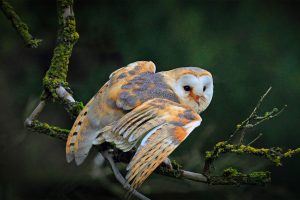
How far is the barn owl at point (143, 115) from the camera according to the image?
6.30 ft

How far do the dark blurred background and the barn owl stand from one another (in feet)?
4.16

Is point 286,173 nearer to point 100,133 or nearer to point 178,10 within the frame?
point 178,10

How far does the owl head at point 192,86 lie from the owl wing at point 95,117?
0.57 feet

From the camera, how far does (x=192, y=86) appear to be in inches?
91.7

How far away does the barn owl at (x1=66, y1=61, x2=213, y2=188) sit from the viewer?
192 centimetres

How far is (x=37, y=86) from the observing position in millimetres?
3998

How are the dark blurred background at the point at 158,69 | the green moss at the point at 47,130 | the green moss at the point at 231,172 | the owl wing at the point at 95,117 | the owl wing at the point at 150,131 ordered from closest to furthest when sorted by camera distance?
1. the owl wing at the point at 150,131
2. the green moss at the point at 231,172
3. the owl wing at the point at 95,117
4. the green moss at the point at 47,130
5. the dark blurred background at the point at 158,69

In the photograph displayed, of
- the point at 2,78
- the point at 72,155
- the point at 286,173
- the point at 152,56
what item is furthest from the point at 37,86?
the point at 72,155

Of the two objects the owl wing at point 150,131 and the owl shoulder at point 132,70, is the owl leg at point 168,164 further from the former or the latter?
the owl shoulder at point 132,70

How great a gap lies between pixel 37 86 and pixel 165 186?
1.05m

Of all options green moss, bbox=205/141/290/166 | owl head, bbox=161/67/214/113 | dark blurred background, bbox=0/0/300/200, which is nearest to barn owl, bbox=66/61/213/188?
owl head, bbox=161/67/214/113

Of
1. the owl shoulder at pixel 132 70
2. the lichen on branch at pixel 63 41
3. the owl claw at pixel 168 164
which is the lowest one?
→ the owl claw at pixel 168 164

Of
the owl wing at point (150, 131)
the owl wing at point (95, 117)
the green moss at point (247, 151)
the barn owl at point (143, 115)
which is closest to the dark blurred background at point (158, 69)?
the barn owl at point (143, 115)

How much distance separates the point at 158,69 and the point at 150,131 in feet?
5.99
